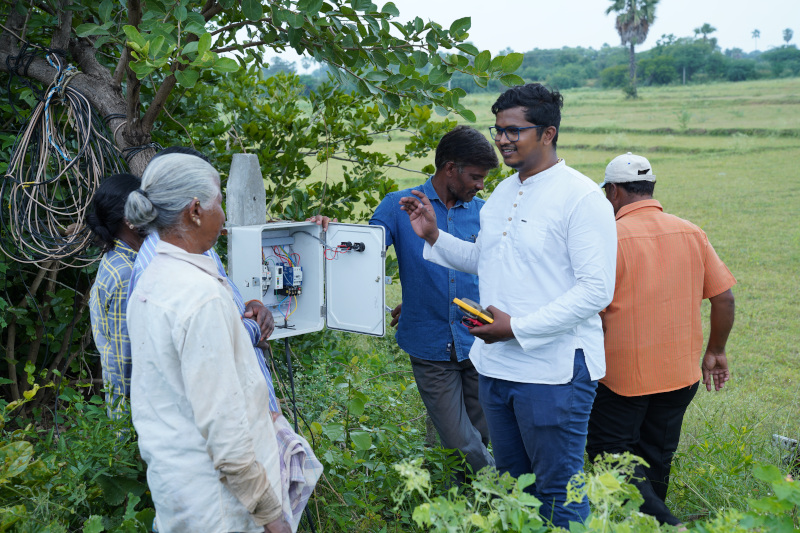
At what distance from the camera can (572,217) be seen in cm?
230

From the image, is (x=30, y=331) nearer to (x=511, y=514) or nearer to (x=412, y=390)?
(x=412, y=390)

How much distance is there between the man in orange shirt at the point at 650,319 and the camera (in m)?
2.92

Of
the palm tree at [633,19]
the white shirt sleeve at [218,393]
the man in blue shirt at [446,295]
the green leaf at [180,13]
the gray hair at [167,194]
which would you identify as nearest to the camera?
the white shirt sleeve at [218,393]

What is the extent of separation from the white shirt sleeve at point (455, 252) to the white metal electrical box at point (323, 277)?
39 centimetres

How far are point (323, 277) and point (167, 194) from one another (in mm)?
1530

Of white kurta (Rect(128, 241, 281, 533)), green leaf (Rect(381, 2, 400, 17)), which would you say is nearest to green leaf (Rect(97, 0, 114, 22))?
green leaf (Rect(381, 2, 400, 17))

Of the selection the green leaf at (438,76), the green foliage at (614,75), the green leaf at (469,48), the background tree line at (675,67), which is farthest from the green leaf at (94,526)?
the green foliage at (614,75)

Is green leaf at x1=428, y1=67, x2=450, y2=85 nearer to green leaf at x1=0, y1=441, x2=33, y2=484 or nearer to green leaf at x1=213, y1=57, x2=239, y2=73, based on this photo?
green leaf at x1=213, y1=57, x2=239, y2=73

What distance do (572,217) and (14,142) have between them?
111 inches

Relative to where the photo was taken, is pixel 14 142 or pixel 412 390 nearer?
pixel 14 142

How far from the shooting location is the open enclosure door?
3195 millimetres

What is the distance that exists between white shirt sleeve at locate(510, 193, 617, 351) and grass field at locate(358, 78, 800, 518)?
137cm

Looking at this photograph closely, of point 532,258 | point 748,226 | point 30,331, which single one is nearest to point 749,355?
point 532,258

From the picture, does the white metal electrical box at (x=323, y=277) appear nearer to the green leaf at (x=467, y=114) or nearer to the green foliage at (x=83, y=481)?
the green leaf at (x=467, y=114)
